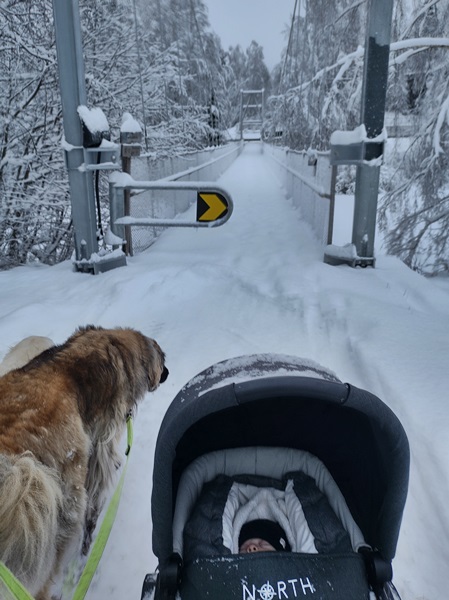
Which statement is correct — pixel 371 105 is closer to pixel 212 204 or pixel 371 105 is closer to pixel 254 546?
pixel 212 204

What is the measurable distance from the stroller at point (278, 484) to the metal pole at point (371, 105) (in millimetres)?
4149

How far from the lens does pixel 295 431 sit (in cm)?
210

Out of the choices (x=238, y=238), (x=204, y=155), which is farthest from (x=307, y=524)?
(x=204, y=155)

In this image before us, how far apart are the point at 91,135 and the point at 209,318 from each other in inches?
105

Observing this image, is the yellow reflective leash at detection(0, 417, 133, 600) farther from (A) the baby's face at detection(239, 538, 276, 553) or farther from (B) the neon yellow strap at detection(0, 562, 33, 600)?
(A) the baby's face at detection(239, 538, 276, 553)

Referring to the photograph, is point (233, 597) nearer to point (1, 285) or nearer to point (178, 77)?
point (1, 285)

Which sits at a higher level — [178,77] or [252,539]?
[178,77]

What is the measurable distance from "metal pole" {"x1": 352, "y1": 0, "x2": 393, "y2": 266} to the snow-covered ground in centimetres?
50

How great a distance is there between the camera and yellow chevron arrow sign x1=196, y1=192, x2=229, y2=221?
5.91m

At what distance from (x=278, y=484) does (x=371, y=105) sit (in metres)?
4.81

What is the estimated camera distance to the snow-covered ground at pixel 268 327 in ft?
6.91

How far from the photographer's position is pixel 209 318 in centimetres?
440

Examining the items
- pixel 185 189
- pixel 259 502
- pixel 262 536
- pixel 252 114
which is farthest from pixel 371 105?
pixel 252 114

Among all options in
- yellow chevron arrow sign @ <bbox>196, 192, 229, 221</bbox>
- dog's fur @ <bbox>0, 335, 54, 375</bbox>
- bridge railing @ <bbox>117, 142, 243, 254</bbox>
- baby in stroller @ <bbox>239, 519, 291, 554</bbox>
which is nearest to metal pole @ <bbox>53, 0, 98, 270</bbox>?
bridge railing @ <bbox>117, 142, 243, 254</bbox>
